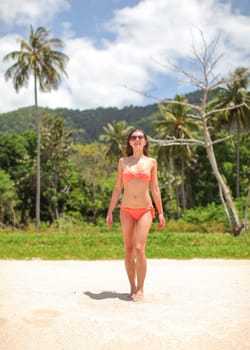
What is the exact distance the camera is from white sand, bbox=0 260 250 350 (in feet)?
11.5

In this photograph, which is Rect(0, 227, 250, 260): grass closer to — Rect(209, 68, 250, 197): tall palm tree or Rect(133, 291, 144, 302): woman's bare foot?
Rect(133, 291, 144, 302): woman's bare foot

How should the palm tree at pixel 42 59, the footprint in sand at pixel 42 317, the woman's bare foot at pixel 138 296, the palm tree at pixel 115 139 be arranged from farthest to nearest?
the palm tree at pixel 115 139 → the palm tree at pixel 42 59 → the woman's bare foot at pixel 138 296 → the footprint in sand at pixel 42 317

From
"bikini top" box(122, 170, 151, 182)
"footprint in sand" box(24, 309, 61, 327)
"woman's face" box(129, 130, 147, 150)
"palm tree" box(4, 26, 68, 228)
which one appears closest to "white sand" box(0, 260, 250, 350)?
"footprint in sand" box(24, 309, 61, 327)

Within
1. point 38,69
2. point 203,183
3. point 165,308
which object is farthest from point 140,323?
point 203,183

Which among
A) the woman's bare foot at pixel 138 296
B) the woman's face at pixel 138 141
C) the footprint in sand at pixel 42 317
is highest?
the woman's face at pixel 138 141

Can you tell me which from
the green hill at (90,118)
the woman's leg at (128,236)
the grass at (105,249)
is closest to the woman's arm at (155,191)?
the woman's leg at (128,236)

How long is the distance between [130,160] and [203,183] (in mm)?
35778

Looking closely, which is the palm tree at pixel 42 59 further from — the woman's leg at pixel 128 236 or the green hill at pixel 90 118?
the green hill at pixel 90 118

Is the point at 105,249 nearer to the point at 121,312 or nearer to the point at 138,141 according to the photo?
the point at 138,141

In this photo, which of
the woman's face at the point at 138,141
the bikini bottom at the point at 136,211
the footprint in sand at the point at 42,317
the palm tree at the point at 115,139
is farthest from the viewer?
the palm tree at the point at 115,139

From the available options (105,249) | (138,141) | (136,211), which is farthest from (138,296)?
(105,249)

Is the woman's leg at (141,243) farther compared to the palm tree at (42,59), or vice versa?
the palm tree at (42,59)

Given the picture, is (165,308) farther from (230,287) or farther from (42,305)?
(230,287)

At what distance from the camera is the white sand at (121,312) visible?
3516 mm
